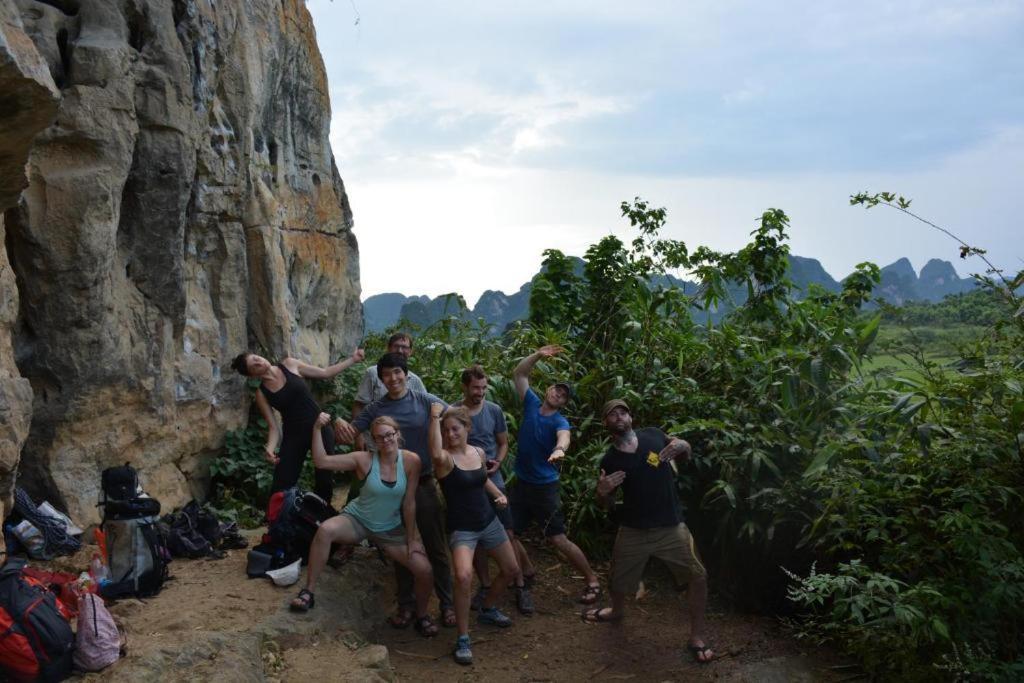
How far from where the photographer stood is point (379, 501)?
18.0 ft

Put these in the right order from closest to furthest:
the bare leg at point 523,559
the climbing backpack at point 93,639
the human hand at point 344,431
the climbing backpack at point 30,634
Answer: the climbing backpack at point 30,634, the climbing backpack at point 93,639, the human hand at point 344,431, the bare leg at point 523,559

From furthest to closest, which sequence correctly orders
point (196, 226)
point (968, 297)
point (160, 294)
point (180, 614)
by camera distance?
point (968, 297)
point (196, 226)
point (160, 294)
point (180, 614)

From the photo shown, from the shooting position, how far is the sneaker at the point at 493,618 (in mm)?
6039

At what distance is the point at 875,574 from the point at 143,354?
5393mm

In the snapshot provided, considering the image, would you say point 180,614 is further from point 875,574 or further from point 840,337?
point 840,337

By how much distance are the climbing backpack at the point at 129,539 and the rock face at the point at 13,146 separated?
57 cm

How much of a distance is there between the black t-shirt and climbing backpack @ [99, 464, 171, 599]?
9.64 ft

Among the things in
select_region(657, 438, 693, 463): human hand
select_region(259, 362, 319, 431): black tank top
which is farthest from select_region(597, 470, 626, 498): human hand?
select_region(259, 362, 319, 431): black tank top

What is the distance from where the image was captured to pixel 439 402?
19.4 ft

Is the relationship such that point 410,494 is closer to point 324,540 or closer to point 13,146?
point 324,540

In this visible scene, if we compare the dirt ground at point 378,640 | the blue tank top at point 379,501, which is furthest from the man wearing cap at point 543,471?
the blue tank top at point 379,501

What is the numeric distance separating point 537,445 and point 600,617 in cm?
133

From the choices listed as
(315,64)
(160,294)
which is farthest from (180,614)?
(315,64)

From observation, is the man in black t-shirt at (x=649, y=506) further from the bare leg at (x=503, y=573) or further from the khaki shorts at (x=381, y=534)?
the khaki shorts at (x=381, y=534)
